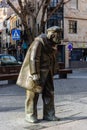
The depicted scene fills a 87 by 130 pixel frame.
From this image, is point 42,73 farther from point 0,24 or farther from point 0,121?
Answer: point 0,24

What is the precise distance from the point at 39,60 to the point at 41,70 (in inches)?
9.5

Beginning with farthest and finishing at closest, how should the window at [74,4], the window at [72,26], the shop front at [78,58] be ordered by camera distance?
1. the window at [74,4]
2. the window at [72,26]
3. the shop front at [78,58]

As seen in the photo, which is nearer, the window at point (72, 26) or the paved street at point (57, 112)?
the paved street at point (57, 112)

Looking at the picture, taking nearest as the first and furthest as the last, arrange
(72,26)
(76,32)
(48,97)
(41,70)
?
(41,70) < (48,97) < (72,26) < (76,32)

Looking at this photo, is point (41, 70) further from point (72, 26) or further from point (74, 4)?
point (74, 4)

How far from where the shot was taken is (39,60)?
25.2ft

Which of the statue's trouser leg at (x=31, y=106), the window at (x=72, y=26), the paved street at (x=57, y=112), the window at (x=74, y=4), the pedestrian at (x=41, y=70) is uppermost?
the window at (x=74, y=4)

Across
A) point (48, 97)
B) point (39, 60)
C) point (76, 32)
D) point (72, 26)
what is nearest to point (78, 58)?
point (76, 32)

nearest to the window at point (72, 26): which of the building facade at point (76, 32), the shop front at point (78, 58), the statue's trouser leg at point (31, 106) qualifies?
the building facade at point (76, 32)

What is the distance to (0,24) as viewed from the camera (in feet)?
260

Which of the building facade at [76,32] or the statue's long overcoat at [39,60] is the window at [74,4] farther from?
the statue's long overcoat at [39,60]

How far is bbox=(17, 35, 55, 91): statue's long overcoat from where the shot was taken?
7.56 metres

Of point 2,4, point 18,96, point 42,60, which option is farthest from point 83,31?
point 42,60

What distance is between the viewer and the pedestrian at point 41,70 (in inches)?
299
